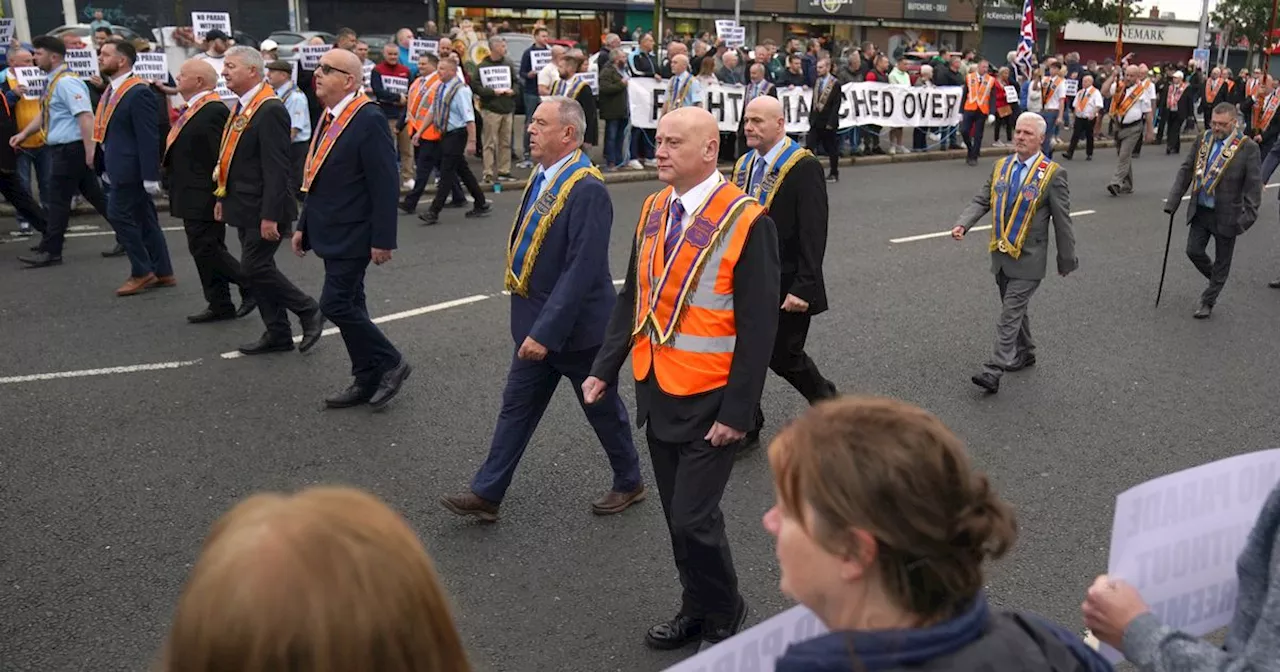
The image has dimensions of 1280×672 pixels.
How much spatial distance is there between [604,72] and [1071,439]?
11.5 m

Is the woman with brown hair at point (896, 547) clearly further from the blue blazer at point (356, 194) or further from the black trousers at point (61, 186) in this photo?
the black trousers at point (61, 186)

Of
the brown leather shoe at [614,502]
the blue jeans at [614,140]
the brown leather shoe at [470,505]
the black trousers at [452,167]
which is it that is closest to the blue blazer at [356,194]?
the brown leather shoe at [470,505]

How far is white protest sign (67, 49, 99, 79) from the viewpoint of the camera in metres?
12.5

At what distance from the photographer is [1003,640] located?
5.18ft

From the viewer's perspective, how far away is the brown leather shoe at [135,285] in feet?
28.5

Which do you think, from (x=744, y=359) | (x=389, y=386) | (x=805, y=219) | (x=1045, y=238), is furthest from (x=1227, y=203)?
(x=744, y=359)

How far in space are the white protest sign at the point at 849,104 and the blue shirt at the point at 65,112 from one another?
333 inches

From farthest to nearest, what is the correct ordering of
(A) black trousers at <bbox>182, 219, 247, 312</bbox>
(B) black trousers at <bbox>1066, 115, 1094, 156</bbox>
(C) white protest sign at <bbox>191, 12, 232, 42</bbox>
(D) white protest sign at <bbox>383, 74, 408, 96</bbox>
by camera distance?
(B) black trousers at <bbox>1066, 115, 1094, 156</bbox> < (D) white protest sign at <bbox>383, 74, 408, 96</bbox> < (C) white protest sign at <bbox>191, 12, 232, 42</bbox> < (A) black trousers at <bbox>182, 219, 247, 312</bbox>

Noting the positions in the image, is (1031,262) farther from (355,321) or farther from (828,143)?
(828,143)

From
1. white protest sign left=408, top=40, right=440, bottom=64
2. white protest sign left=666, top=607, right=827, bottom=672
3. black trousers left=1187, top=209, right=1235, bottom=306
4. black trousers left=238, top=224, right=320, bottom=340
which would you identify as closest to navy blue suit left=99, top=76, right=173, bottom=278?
black trousers left=238, top=224, right=320, bottom=340

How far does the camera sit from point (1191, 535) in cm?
227

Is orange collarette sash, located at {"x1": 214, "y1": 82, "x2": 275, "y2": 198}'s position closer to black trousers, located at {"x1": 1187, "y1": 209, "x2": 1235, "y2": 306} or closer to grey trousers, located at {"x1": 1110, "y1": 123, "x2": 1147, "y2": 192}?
black trousers, located at {"x1": 1187, "y1": 209, "x2": 1235, "y2": 306}

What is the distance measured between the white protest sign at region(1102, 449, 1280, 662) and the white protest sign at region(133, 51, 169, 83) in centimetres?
1297

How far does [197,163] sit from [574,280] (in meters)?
4.19
